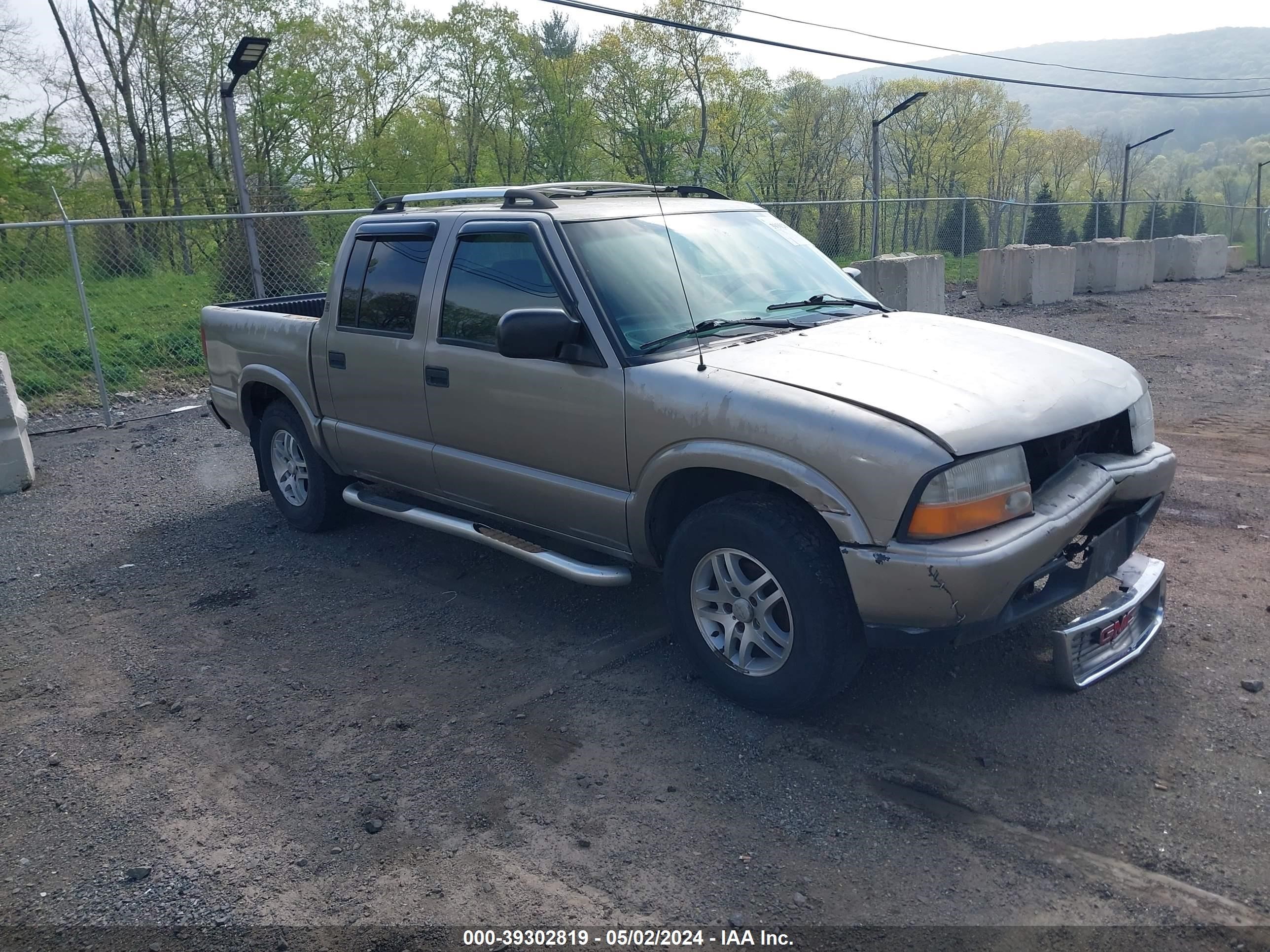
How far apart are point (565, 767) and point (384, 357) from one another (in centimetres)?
257

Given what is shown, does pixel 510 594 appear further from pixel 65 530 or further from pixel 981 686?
pixel 65 530

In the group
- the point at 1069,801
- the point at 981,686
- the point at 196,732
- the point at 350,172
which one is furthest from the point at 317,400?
the point at 350,172

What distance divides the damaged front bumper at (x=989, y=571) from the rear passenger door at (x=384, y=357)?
263 cm

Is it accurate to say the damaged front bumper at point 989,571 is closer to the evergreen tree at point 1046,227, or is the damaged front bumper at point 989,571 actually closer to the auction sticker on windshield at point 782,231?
the auction sticker on windshield at point 782,231

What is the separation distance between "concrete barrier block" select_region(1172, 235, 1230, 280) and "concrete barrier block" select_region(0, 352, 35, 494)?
24.6 metres

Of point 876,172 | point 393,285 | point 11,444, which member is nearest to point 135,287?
point 11,444

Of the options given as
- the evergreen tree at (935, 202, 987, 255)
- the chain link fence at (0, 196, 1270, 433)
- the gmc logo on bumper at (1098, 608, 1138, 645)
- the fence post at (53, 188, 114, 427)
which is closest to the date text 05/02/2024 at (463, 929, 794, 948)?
the gmc logo on bumper at (1098, 608, 1138, 645)

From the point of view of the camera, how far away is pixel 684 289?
14.3 feet

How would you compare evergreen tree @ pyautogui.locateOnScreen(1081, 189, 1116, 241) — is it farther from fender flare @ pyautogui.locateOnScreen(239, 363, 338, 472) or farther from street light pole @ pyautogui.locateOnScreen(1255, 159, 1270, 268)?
fender flare @ pyautogui.locateOnScreen(239, 363, 338, 472)

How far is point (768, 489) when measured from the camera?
3.76 meters

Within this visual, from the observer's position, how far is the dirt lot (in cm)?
291

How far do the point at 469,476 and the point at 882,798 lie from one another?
252 centimetres

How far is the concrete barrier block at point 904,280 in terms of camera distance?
14672 millimetres

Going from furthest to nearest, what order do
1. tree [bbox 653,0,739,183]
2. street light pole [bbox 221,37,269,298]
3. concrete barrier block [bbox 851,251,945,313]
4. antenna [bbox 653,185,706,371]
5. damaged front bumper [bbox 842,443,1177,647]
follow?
tree [bbox 653,0,739,183], concrete barrier block [bbox 851,251,945,313], street light pole [bbox 221,37,269,298], antenna [bbox 653,185,706,371], damaged front bumper [bbox 842,443,1177,647]
